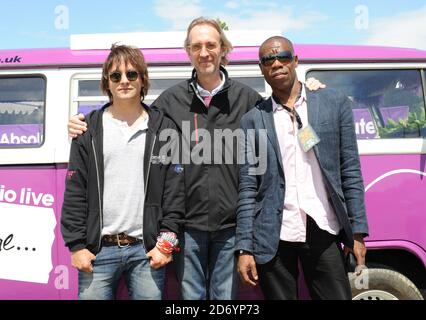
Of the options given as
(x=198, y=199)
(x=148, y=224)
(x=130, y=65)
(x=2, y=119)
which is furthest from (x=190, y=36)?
(x=2, y=119)

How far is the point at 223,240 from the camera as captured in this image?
2502 mm

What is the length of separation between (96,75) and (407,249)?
2.99 m

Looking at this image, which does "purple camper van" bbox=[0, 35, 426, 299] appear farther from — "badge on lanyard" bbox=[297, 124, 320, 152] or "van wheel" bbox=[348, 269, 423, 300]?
"badge on lanyard" bbox=[297, 124, 320, 152]

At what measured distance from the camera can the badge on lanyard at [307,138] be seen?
2.36 m

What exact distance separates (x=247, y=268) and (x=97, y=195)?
97 cm

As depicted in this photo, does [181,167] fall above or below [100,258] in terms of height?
above

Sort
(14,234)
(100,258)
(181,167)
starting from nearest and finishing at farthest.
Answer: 1. (100,258)
2. (181,167)
3. (14,234)

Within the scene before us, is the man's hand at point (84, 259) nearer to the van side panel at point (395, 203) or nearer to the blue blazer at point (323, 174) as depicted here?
the blue blazer at point (323, 174)

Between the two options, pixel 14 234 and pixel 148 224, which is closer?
pixel 148 224

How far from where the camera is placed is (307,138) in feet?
7.79

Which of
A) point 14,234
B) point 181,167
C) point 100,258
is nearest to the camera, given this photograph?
point 100,258

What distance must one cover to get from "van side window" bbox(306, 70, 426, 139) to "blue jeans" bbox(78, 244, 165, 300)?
84.5 inches

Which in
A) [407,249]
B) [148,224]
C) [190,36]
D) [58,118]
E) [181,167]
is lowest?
[407,249]

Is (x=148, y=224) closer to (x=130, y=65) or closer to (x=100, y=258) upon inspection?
(x=100, y=258)
